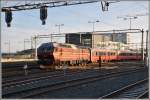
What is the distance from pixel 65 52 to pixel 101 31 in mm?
20359

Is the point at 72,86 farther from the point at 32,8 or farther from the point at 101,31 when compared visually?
the point at 101,31

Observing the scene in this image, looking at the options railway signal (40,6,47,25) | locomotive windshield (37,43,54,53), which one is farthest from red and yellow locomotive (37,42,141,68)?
railway signal (40,6,47,25)

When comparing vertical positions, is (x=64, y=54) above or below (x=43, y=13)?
below

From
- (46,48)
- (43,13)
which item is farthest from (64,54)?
(43,13)

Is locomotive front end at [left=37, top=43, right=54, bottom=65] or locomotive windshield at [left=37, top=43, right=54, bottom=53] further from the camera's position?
locomotive windshield at [left=37, top=43, right=54, bottom=53]

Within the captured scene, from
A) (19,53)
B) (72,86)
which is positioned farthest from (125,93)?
(19,53)

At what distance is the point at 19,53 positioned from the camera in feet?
287

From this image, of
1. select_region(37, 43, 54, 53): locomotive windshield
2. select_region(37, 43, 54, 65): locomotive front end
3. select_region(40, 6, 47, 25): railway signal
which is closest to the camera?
select_region(40, 6, 47, 25): railway signal

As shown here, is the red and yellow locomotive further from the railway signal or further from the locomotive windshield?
the railway signal

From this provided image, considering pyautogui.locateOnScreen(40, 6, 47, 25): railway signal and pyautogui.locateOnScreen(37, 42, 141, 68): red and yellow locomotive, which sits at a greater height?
pyautogui.locateOnScreen(40, 6, 47, 25): railway signal

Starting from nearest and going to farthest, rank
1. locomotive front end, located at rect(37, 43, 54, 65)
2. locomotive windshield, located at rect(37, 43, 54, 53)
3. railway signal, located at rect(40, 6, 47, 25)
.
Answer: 1. railway signal, located at rect(40, 6, 47, 25)
2. locomotive front end, located at rect(37, 43, 54, 65)
3. locomotive windshield, located at rect(37, 43, 54, 53)

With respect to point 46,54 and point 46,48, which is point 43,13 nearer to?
point 46,54

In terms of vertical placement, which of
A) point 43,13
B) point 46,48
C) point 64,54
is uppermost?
point 43,13

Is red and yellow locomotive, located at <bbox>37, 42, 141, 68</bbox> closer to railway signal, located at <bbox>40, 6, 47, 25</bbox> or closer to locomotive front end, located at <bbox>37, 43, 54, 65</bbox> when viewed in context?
locomotive front end, located at <bbox>37, 43, 54, 65</bbox>
